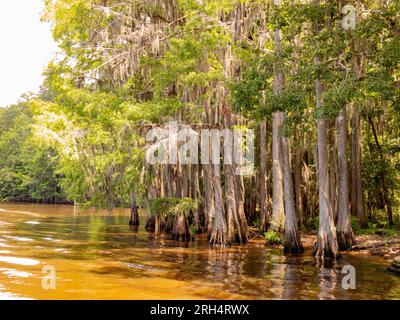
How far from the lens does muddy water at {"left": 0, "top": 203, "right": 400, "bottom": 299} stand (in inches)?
357

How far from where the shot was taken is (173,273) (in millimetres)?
11258

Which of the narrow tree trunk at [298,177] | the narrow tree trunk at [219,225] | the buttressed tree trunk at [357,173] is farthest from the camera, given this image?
the narrow tree trunk at [298,177]

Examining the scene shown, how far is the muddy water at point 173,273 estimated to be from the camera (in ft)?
29.7

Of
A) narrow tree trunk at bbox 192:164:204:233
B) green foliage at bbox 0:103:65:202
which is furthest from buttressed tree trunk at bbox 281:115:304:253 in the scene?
green foliage at bbox 0:103:65:202

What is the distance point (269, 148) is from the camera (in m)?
24.0

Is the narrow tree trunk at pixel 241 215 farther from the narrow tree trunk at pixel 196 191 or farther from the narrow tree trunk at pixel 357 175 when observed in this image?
the narrow tree trunk at pixel 357 175

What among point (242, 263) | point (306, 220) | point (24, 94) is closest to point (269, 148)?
point (306, 220)

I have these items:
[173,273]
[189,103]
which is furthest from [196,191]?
[173,273]

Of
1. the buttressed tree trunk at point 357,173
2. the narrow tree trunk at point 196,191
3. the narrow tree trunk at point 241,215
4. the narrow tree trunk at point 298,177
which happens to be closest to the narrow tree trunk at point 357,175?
the buttressed tree trunk at point 357,173

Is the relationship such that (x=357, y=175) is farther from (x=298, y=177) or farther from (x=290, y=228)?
(x=290, y=228)

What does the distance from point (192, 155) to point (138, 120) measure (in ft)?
8.07

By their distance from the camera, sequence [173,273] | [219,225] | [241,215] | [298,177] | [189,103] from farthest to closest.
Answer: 1. [298,177]
2. [241,215]
3. [219,225]
4. [189,103]
5. [173,273]
